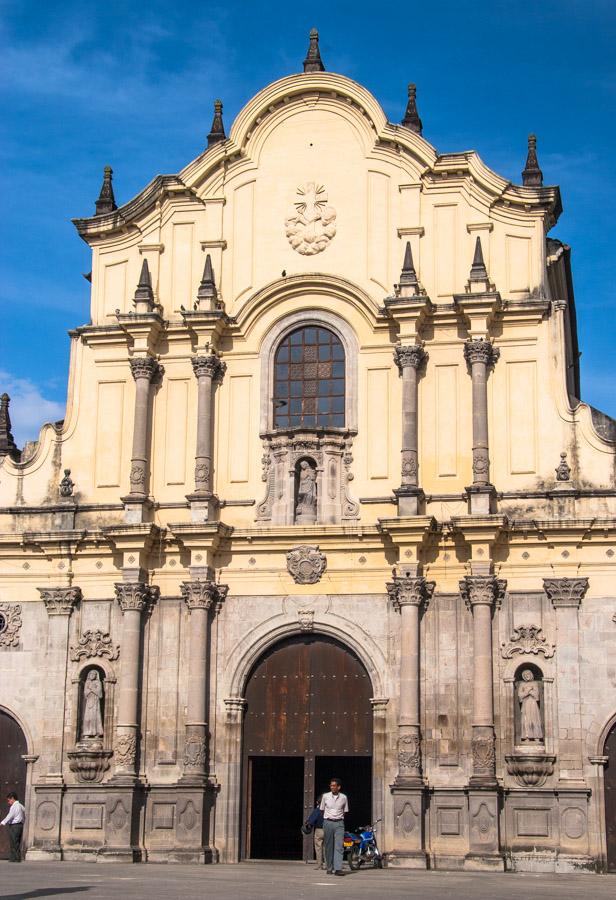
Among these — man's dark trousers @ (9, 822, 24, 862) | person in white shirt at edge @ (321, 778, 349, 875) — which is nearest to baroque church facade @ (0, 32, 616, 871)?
man's dark trousers @ (9, 822, 24, 862)

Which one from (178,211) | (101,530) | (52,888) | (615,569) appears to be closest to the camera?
(52,888)

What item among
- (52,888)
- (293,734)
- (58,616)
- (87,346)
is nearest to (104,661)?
(58,616)

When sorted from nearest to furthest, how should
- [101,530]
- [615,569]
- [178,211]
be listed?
[615,569]
[101,530]
[178,211]

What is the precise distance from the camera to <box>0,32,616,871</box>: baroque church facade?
2686 centimetres

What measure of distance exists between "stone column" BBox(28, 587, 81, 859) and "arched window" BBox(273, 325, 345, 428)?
5.74 m

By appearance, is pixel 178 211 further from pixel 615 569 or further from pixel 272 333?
pixel 615 569

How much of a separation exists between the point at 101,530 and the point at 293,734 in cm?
564

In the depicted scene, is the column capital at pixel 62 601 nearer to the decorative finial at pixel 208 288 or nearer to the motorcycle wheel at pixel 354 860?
the decorative finial at pixel 208 288

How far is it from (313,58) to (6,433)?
1077cm

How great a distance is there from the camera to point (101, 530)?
29078 millimetres

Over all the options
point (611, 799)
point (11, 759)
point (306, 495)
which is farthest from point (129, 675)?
point (611, 799)

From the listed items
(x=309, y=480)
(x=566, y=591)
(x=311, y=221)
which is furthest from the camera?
(x=311, y=221)

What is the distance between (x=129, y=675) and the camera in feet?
92.5

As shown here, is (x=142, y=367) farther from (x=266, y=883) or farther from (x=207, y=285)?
(x=266, y=883)
